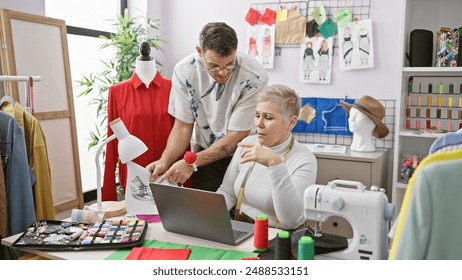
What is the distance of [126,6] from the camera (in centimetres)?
427

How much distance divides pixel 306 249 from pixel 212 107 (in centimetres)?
132

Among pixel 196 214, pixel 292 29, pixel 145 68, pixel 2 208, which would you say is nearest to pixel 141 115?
pixel 145 68

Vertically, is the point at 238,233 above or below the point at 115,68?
below

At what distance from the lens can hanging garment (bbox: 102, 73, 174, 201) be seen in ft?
8.48

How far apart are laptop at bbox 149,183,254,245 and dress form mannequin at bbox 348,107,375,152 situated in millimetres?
1891

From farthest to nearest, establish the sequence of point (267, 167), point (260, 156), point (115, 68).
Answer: point (115, 68), point (267, 167), point (260, 156)

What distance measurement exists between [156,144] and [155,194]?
3.12 feet

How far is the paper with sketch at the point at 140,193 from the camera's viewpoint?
6.56ft

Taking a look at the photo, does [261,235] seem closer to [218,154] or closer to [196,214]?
[196,214]

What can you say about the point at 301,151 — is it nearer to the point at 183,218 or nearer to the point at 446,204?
the point at 183,218

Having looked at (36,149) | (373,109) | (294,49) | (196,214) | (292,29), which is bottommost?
(196,214)

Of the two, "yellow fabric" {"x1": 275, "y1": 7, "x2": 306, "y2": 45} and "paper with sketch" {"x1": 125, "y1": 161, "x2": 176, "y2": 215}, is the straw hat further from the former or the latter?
"paper with sketch" {"x1": 125, "y1": 161, "x2": 176, "y2": 215}

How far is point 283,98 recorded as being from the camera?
216 cm
